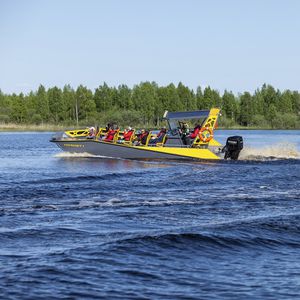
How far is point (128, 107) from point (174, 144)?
87616mm

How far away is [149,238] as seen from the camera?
44.2ft

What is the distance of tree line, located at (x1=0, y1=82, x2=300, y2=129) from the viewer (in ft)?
386

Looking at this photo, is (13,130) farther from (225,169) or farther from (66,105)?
(225,169)

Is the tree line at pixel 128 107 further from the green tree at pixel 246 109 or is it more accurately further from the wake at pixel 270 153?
the wake at pixel 270 153

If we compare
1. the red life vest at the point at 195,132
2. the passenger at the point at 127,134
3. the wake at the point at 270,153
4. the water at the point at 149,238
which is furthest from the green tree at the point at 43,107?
the water at the point at 149,238

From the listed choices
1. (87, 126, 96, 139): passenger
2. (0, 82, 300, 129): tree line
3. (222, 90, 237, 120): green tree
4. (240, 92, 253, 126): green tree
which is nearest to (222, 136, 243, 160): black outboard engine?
(87, 126, 96, 139): passenger

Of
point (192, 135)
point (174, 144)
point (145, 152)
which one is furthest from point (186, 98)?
point (145, 152)

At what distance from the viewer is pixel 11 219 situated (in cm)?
1573

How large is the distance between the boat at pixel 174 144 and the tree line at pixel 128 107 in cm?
7061

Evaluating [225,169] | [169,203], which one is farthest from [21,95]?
[169,203]

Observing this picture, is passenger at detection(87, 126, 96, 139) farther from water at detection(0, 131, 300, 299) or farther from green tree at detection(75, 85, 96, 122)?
green tree at detection(75, 85, 96, 122)

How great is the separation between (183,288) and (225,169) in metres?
21.0

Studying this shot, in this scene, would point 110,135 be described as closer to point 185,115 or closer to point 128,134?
point 128,134

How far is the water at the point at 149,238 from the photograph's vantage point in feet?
33.9
